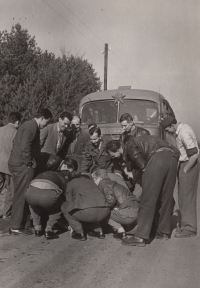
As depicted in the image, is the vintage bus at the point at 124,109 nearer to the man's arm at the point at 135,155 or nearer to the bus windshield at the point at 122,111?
the bus windshield at the point at 122,111

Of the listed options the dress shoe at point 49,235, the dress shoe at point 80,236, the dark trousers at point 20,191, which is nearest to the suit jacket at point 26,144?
the dark trousers at point 20,191

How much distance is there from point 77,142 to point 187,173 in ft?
8.71

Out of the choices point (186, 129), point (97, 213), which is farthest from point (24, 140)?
point (186, 129)

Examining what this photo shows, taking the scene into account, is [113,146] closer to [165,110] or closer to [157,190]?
[157,190]

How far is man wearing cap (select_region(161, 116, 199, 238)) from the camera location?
19.1 ft

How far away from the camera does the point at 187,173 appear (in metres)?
5.93

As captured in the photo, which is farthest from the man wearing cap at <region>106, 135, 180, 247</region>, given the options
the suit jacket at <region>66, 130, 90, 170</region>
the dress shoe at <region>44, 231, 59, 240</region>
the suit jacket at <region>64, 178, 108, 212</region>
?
the suit jacket at <region>66, 130, 90, 170</region>

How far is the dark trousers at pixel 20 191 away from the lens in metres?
5.99

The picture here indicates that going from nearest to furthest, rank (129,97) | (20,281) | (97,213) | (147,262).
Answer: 1. (20,281)
2. (147,262)
3. (97,213)
4. (129,97)

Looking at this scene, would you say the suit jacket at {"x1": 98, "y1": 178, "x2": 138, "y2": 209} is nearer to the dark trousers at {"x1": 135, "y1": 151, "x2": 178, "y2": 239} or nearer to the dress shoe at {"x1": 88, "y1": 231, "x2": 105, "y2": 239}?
the dark trousers at {"x1": 135, "y1": 151, "x2": 178, "y2": 239}

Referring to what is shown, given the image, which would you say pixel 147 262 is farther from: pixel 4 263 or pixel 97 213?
pixel 4 263

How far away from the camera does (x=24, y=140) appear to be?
586 cm

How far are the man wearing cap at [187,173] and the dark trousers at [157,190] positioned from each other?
0.98ft

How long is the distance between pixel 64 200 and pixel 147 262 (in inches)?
65.6
